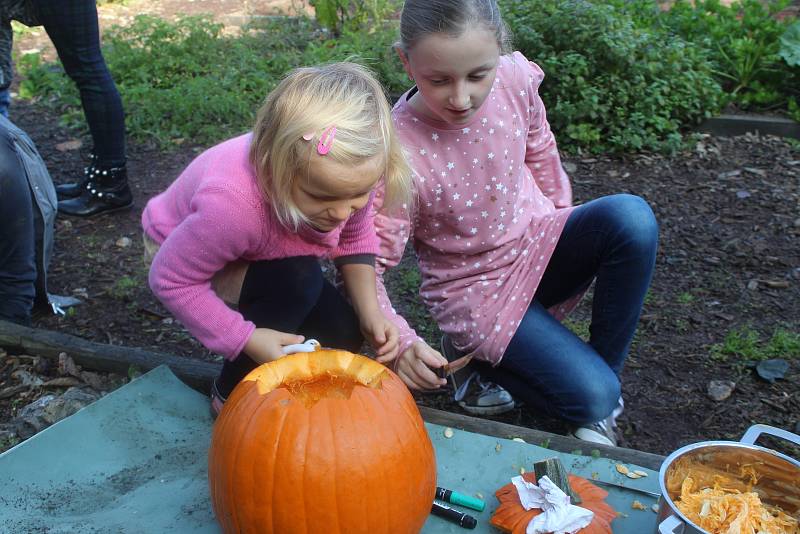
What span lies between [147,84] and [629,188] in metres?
3.06

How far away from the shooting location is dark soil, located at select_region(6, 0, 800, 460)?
2445 millimetres

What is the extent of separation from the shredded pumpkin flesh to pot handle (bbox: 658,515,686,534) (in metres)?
0.10

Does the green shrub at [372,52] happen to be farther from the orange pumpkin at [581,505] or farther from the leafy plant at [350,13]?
the orange pumpkin at [581,505]

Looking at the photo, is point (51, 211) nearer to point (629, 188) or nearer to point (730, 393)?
point (730, 393)

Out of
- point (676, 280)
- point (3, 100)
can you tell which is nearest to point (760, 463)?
point (676, 280)

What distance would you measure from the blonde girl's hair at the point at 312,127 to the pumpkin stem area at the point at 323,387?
369 millimetres

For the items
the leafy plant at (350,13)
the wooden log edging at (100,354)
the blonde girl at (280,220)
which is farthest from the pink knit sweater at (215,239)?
the leafy plant at (350,13)

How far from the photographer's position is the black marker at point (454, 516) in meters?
1.69

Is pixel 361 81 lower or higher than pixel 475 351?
higher

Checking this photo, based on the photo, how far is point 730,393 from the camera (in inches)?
97.8

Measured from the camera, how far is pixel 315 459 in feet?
4.66

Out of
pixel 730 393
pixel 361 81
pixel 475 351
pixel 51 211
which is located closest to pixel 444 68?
pixel 361 81

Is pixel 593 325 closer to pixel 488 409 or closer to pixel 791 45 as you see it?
pixel 488 409

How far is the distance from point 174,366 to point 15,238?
2.47 feet
